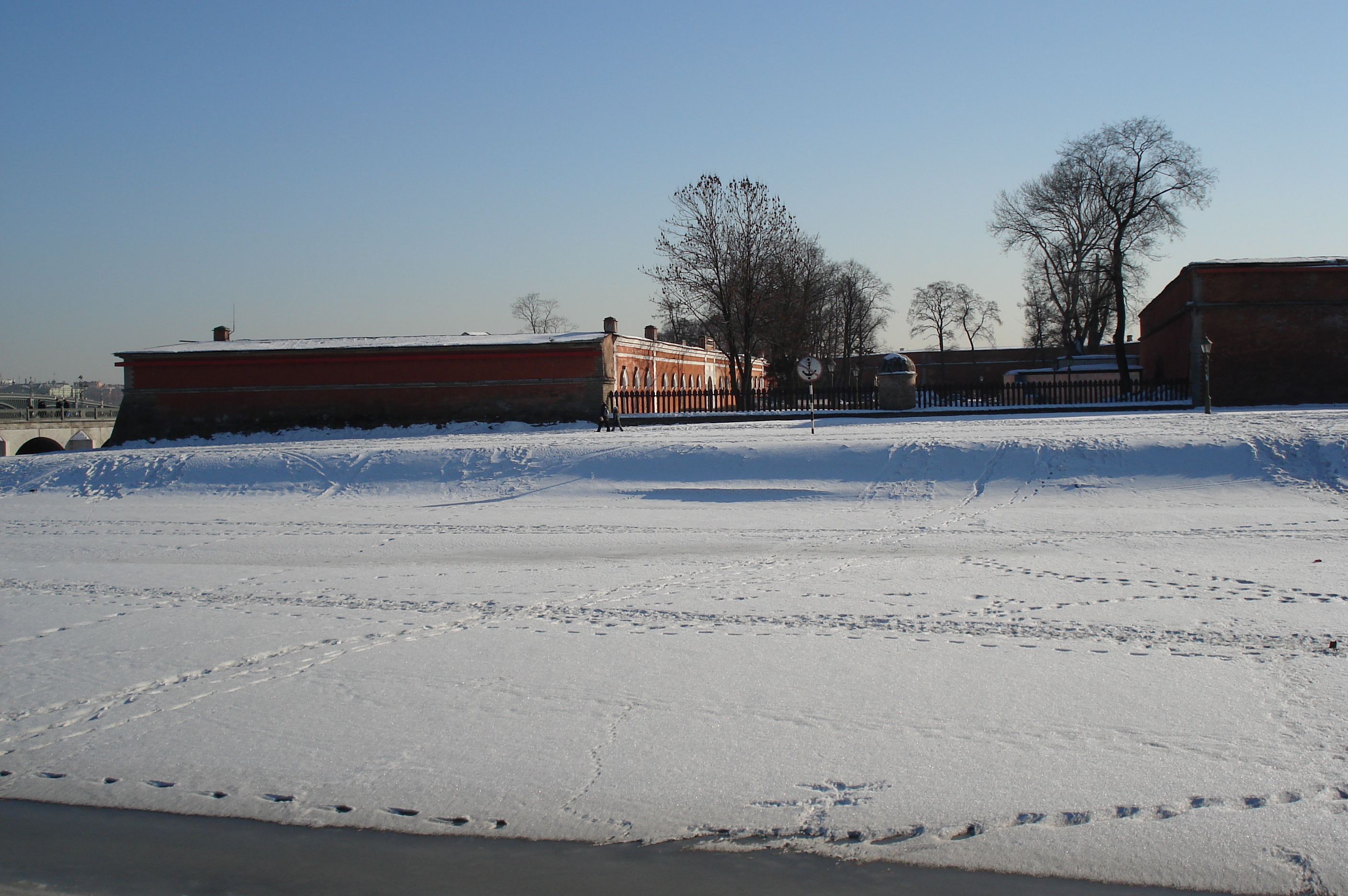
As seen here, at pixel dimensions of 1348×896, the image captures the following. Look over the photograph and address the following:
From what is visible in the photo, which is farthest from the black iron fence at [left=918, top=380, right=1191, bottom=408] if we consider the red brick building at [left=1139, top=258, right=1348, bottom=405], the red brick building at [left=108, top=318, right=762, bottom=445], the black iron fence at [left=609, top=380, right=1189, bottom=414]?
the red brick building at [left=108, top=318, right=762, bottom=445]

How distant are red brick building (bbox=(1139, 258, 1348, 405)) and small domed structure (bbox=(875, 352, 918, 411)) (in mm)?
9556

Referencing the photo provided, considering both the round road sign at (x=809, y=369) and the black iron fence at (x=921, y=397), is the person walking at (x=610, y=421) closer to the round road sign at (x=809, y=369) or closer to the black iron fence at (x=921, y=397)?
the black iron fence at (x=921, y=397)

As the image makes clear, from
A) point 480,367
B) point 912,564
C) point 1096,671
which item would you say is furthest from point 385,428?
point 1096,671

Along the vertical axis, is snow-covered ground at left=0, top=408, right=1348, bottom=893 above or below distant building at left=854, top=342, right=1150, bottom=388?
below

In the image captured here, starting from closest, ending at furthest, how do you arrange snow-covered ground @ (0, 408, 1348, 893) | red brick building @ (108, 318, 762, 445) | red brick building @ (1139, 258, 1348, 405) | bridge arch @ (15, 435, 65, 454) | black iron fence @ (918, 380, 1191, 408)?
snow-covered ground @ (0, 408, 1348, 893), red brick building @ (1139, 258, 1348, 405), black iron fence @ (918, 380, 1191, 408), red brick building @ (108, 318, 762, 445), bridge arch @ (15, 435, 65, 454)

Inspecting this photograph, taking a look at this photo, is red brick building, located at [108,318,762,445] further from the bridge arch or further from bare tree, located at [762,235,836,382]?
the bridge arch

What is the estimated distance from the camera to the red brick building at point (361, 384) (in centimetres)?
3319

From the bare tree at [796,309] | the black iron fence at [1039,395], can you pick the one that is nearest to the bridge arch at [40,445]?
the bare tree at [796,309]

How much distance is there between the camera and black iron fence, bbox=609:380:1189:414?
3269cm

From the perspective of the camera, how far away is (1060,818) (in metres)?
4.10

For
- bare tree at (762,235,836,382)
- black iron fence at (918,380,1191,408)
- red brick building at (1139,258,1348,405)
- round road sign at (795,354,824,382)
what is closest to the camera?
round road sign at (795,354,824,382)

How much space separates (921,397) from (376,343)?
19126 millimetres

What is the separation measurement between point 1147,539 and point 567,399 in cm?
2403

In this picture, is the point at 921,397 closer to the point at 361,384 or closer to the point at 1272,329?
the point at 1272,329
